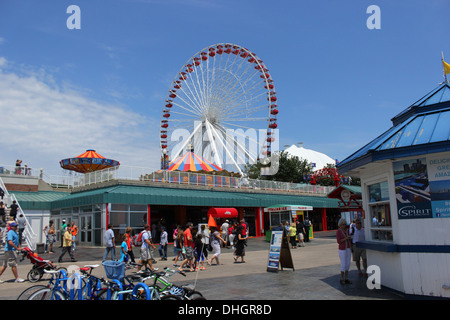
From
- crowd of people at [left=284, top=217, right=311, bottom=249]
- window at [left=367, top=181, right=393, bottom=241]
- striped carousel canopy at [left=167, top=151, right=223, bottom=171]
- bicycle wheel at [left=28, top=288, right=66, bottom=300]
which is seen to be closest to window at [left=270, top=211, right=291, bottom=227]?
crowd of people at [left=284, top=217, right=311, bottom=249]

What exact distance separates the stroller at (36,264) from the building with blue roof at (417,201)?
27.6ft

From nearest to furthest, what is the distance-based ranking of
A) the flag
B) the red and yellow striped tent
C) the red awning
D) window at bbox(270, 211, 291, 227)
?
1. the flag
2. window at bbox(270, 211, 291, 227)
3. the red awning
4. the red and yellow striped tent

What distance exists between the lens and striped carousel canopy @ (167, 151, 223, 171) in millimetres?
38256

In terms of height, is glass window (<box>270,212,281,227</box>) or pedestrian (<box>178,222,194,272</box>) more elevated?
glass window (<box>270,212,281,227</box>)

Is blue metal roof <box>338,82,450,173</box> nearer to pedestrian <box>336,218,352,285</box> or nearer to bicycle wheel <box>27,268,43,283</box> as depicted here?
pedestrian <box>336,218,352,285</box>

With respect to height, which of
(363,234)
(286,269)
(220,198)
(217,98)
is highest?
(217,98)

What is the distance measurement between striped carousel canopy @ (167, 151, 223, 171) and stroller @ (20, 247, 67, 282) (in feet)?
88.1

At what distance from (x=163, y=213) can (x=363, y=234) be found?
75.6ft

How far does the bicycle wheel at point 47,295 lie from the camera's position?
620cm

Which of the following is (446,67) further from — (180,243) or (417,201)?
(180,243)

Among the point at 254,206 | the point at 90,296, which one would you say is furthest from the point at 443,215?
the point at 254,206

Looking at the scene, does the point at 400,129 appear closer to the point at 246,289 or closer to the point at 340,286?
the point at 340,286
